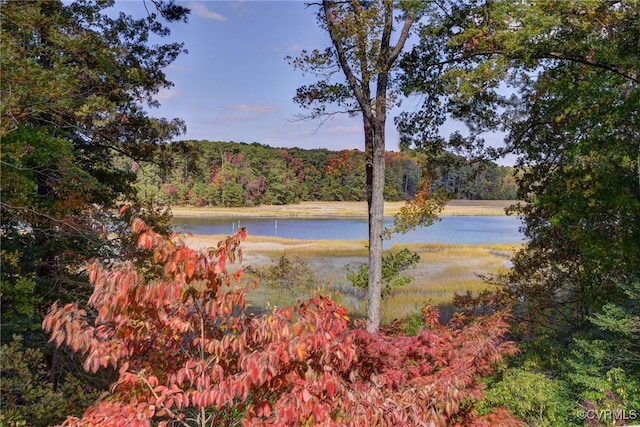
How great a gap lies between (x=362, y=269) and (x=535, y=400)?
4127 millimetres

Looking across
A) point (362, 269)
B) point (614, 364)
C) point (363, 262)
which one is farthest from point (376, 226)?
point (363, 262)

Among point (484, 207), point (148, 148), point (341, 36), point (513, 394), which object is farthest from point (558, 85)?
point (484, 207)

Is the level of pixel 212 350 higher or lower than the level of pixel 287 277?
higher

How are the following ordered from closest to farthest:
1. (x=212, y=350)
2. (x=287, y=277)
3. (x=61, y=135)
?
(x=212, y=350) → (x=61, y=135) → (x=287, y=277)

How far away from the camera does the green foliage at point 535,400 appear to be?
5.13 meters

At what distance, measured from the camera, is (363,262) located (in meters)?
22.0

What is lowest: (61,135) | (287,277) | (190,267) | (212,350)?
(287,277)

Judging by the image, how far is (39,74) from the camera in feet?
13.1

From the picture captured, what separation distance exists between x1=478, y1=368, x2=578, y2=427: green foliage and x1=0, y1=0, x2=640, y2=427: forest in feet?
0.09

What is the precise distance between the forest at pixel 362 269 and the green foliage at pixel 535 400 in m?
0.03

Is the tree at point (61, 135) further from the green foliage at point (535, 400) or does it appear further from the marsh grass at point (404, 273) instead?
the green foliage at point (535, 400)

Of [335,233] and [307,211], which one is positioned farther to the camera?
[307,211]

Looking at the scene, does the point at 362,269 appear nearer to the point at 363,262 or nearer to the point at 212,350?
the point at 212,350

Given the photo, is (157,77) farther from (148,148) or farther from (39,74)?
(39,74)
